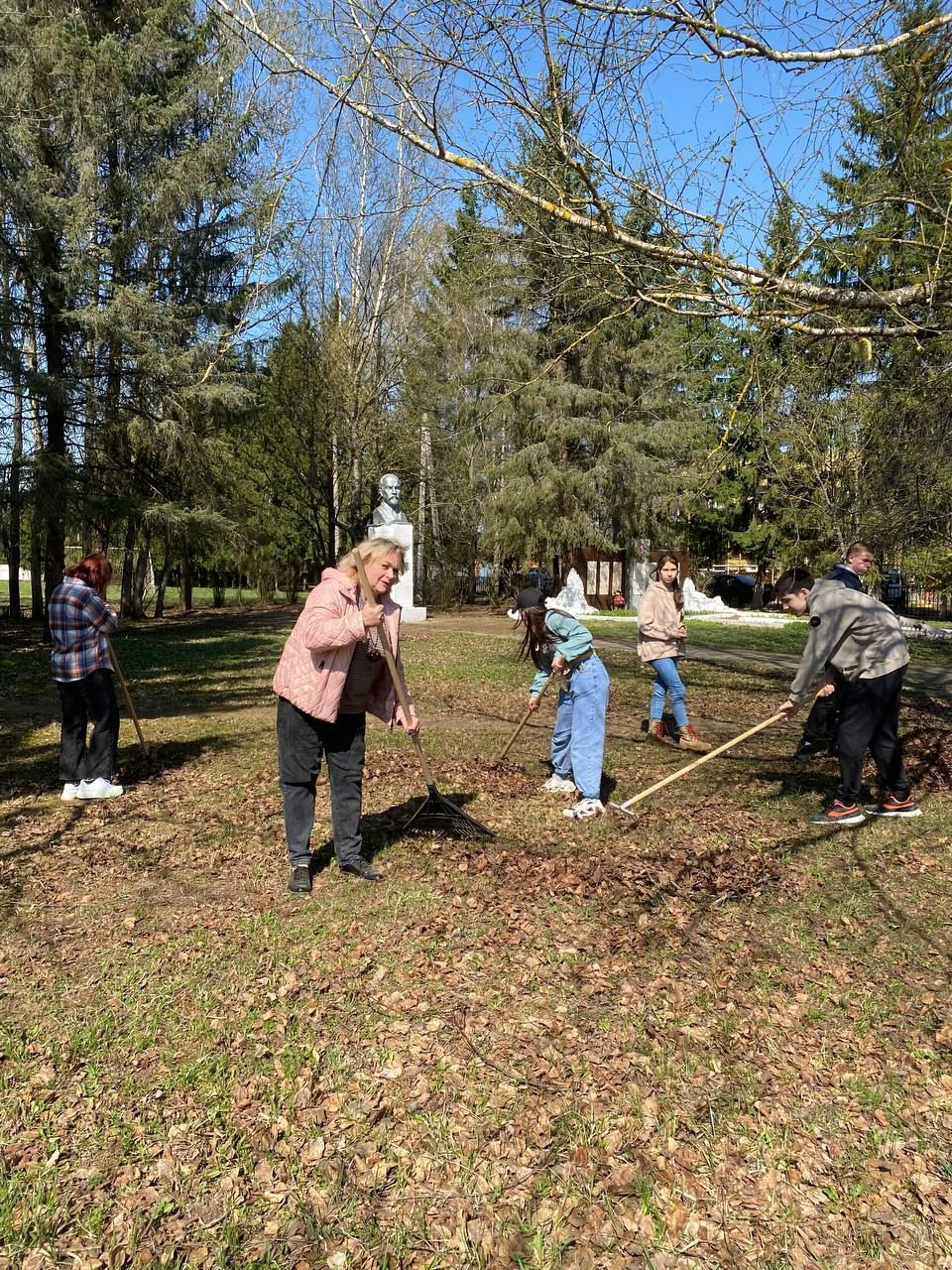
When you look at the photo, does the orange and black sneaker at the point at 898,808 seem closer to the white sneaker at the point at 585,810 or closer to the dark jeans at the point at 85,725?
the white sneaker at the point at 585,810

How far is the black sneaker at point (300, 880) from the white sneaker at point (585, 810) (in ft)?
7.12

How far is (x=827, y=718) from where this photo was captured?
8750 millimetres

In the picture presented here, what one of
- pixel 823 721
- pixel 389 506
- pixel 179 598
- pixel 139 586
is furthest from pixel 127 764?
pixel 179 598

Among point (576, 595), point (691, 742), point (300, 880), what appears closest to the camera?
point (300, 880)

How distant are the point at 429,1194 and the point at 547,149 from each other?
4939 mm

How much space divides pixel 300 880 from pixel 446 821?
1244mm

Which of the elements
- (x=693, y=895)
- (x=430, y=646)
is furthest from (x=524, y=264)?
(x=430, y=646)

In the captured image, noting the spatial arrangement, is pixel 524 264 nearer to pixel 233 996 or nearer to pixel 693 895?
pixel 693 895

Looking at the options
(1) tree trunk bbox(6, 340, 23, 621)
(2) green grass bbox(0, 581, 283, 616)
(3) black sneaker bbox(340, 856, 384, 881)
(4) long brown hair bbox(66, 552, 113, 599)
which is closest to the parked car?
(2) green grass bbox(0, 581, 283, 616)

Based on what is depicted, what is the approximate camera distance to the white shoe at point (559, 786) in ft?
23.9

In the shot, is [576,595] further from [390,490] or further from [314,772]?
[314,772]

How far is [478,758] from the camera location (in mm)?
8422

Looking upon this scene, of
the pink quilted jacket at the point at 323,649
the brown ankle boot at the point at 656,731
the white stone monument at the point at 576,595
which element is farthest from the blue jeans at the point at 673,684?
the white stone monument at the point at 576,595

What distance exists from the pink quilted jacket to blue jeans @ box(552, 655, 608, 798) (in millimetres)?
2258
